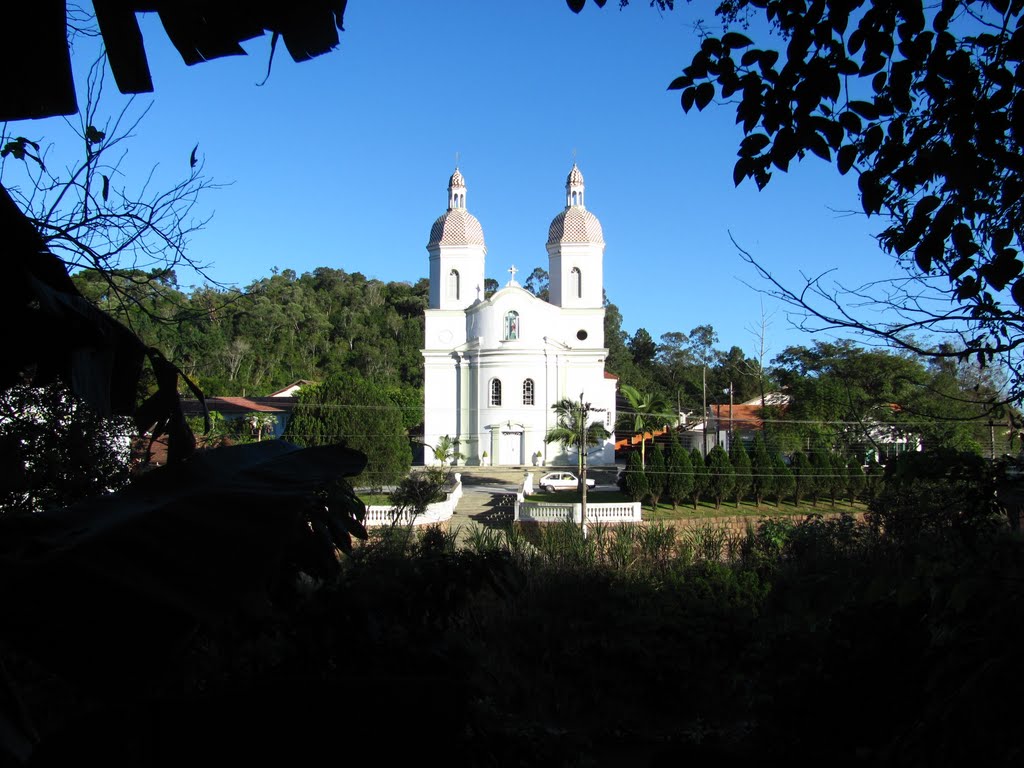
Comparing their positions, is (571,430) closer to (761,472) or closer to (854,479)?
(761,472)

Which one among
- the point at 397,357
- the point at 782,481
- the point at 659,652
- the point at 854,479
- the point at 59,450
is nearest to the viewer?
the point at 59,450

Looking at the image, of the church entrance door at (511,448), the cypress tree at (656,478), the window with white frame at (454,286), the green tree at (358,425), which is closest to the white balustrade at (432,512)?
the green tree at (358,425)

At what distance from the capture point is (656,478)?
89.3ft

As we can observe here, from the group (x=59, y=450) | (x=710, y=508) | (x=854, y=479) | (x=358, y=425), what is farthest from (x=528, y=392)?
(x=59, y=450)

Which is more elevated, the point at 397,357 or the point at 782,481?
the point at 397,357

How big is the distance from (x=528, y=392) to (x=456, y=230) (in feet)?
29.9

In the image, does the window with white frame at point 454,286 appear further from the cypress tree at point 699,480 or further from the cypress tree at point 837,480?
the cypress tree at point 837,480

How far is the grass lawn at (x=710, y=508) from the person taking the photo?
26.0 meters

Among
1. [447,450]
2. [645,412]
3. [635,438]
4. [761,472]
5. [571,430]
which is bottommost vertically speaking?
[761,472]

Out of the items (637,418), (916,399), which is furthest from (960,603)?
(637,418)

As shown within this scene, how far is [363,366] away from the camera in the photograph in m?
55.5

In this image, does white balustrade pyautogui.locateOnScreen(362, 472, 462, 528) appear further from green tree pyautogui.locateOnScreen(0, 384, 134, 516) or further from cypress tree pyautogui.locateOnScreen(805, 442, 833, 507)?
green tree pyautogui.locateOnScreen(0, 384, 134, 516)

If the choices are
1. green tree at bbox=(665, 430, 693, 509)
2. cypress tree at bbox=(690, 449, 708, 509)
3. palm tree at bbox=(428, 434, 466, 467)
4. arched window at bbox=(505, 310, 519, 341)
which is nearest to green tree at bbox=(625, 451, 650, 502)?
green tree at bbox=(665, 430, 693, 509)

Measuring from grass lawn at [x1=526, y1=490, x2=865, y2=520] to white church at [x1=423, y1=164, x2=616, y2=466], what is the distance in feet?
27.8
